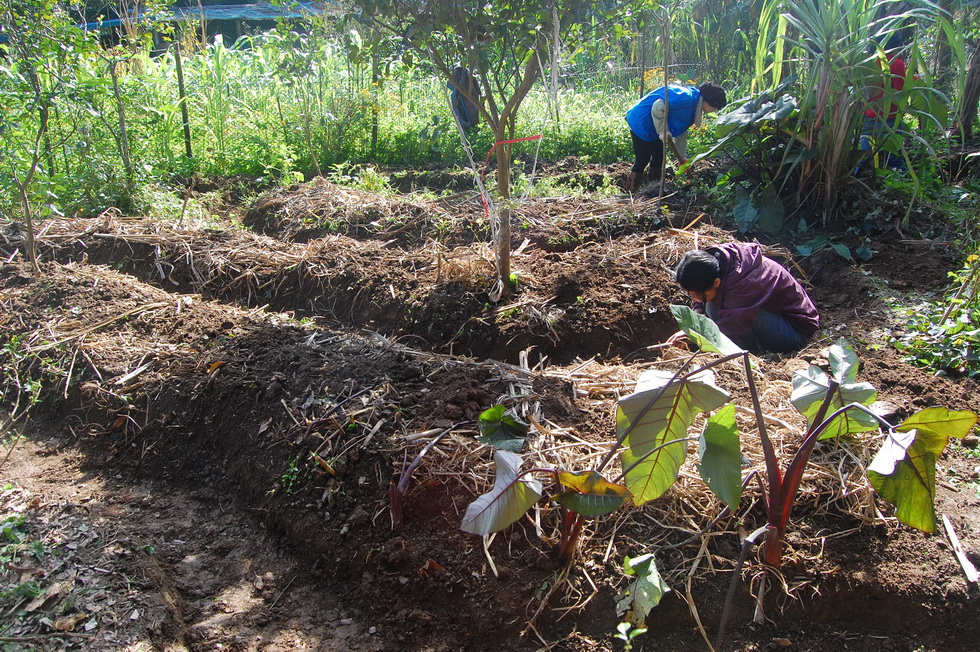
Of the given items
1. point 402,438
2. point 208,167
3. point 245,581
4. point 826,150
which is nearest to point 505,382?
point 402,438

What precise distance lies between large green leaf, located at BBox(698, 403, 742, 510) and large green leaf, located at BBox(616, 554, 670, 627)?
0.30m

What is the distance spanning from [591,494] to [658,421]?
30 cm

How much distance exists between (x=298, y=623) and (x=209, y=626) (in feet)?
0.98

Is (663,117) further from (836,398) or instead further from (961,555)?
(961,555)

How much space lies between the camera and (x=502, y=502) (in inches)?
71.1

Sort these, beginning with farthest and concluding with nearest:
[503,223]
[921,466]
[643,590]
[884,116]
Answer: [884,116] → [503,223] → [643,590] → [921,466]

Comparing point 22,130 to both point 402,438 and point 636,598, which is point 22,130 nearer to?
point 402,438

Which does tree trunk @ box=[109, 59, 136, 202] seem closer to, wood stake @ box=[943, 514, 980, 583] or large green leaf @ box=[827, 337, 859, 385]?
large green leaf @ box=[827, 337, 859, 385]

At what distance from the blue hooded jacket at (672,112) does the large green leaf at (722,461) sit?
14.7 ft

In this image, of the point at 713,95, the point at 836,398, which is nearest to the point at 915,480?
the point at 836,398

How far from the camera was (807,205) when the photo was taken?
499 centimetres

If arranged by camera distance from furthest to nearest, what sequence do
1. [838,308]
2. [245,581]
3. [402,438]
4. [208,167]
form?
[208,167] → [838,308] → [402,438] → [245,581]

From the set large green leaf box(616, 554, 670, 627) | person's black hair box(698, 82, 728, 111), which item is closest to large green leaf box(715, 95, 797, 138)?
person's black hair box(698, 82, 728, 111)

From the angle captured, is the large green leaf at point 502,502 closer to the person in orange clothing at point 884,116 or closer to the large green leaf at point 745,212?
the large green leaf at point 745,212
